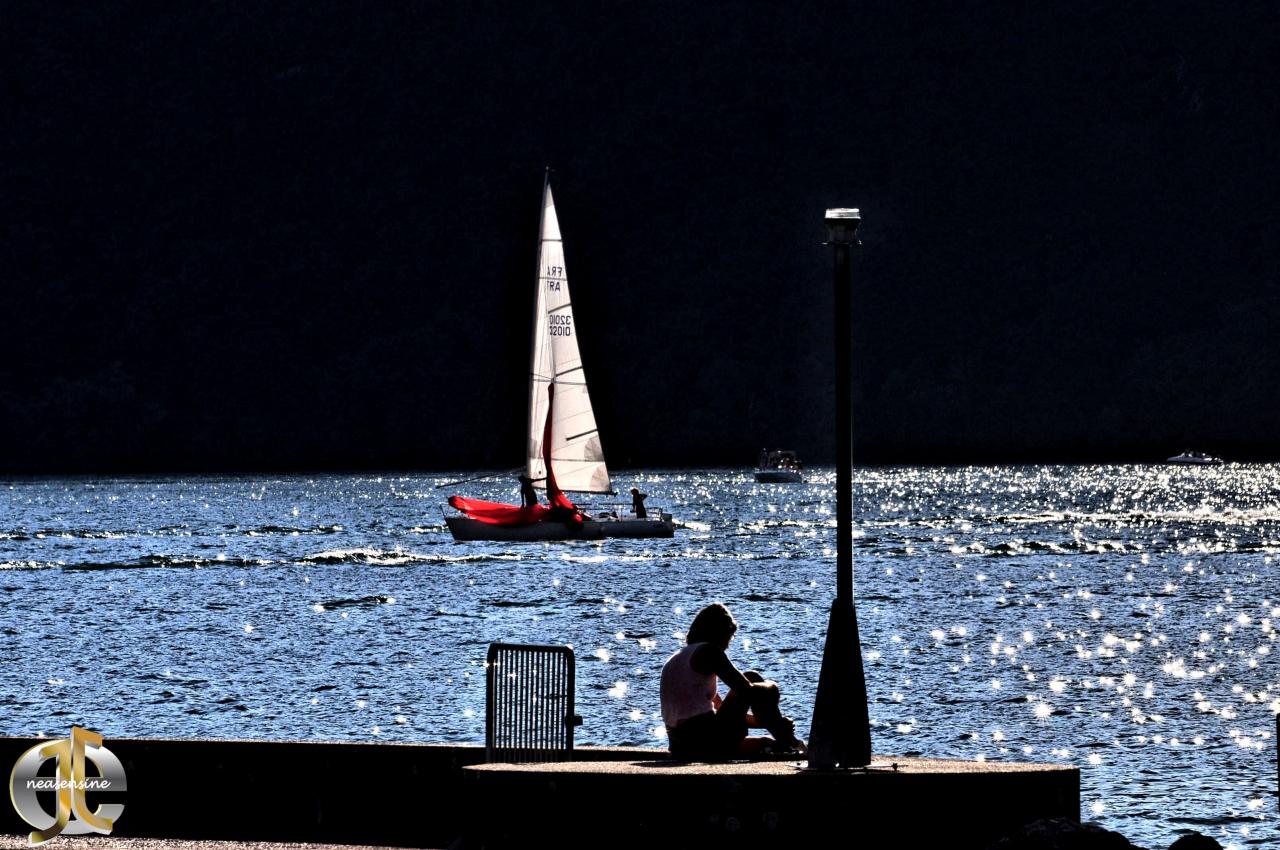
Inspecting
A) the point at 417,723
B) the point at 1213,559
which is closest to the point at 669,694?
the point at 417,723

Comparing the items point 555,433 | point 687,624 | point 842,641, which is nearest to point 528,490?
point 555,433

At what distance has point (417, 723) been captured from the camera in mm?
33594

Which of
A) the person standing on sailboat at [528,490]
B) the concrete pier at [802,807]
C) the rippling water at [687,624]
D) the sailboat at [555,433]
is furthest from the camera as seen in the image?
the person standing on sailboat at [528,490]

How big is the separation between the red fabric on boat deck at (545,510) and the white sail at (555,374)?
0.27 metres

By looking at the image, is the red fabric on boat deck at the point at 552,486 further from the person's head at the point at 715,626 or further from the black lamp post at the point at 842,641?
the person's head at the point at 715,626

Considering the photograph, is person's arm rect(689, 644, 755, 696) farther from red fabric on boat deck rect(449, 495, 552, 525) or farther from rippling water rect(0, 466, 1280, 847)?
red fabric on boat deck rect(449, 495, 552, 525)

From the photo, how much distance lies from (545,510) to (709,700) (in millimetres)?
70339

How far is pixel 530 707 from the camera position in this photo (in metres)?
14.2

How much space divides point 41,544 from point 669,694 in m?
101

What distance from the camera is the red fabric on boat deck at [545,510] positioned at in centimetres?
8281

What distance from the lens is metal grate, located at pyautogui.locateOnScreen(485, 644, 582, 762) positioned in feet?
45.8

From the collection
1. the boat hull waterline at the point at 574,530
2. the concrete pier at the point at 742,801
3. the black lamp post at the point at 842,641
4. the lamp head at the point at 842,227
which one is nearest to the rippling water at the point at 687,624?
the boat hull waterline at the point at 574,530

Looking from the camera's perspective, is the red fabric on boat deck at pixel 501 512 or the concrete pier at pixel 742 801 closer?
the concrete pier at pixel 742 801

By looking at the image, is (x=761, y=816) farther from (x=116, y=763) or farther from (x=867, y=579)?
(x=867, y=579)
